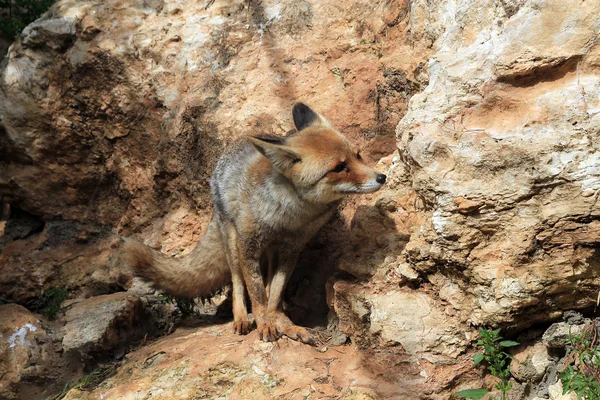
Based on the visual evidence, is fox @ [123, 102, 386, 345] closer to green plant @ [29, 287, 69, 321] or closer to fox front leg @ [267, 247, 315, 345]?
fox front leg @ [267, 247, 315, 345]

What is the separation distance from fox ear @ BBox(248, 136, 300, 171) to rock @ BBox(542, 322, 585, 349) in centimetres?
207

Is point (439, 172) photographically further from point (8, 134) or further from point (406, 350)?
point (8, 134)

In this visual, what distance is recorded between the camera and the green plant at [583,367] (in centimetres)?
317

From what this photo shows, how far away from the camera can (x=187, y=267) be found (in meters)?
5.33

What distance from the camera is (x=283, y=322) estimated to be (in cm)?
471

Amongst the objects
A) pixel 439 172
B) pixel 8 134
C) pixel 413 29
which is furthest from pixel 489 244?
pixel 8 134

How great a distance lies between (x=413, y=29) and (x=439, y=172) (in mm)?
2006

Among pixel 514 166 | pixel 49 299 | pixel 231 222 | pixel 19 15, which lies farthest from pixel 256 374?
pixel 19 15

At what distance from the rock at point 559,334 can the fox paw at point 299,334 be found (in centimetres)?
163

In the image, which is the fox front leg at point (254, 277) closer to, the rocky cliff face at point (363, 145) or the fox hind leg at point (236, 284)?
the fox hind leg at point (236, 284)

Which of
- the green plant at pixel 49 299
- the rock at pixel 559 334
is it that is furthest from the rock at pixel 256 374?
the green plant at pixel 49 299

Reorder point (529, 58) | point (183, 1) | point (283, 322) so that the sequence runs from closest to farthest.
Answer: point (529, 58), point (283, 322), point (183, 1)

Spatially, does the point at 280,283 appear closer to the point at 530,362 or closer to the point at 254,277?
the point at 254,277

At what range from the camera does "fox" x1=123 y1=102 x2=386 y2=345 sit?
450 cm
